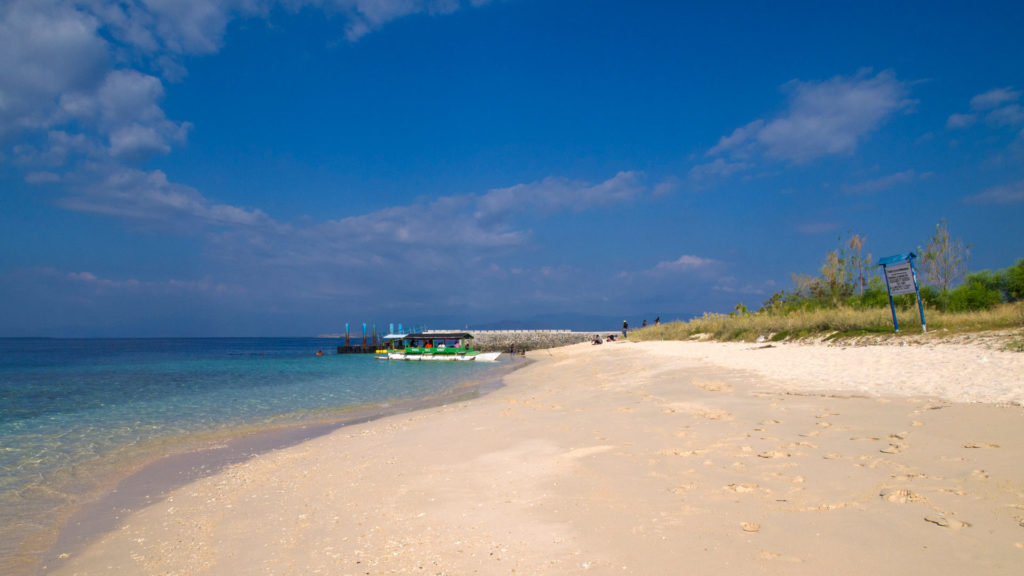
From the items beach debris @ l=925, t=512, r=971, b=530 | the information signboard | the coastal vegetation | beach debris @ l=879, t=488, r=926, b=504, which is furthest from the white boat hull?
beach debris @ l=925, t=512, r=971, b=530

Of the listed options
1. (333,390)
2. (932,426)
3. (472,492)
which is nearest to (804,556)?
(472,492)

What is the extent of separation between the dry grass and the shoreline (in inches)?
548

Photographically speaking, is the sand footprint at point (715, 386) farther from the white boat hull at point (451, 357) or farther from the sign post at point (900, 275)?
the white boat hull at point (451, 357)

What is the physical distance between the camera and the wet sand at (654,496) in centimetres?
320

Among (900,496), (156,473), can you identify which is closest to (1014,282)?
(900,496)

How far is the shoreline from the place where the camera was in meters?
5.26

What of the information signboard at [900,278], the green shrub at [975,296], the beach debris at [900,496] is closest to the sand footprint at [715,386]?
the beach debris at [900,496]

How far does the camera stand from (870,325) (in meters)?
16.7

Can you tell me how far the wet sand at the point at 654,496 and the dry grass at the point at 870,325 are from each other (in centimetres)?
568

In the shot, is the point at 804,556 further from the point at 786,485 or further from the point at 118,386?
the point at 118,386

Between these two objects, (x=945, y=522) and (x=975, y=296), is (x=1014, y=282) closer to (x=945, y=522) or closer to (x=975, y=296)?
(x=975, y=296)

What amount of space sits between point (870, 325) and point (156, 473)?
765 inches

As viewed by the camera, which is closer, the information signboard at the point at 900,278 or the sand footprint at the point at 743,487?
the sand footprint at the point at 743,487

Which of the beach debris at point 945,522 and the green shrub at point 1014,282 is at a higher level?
the green shrub at point 1014,282
